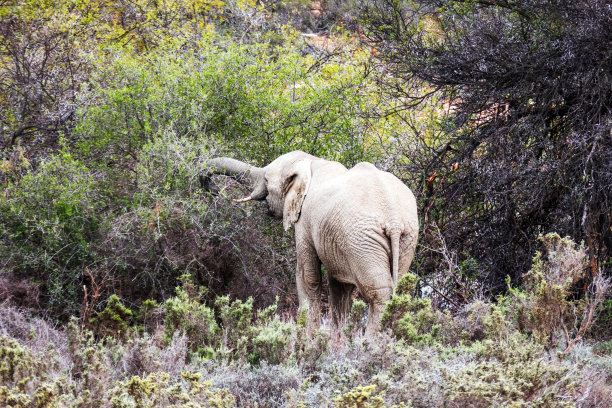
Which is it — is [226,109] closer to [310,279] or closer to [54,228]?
[54,228]

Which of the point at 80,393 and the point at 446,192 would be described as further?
the point at 446,192

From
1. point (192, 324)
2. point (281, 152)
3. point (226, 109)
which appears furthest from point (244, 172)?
point (192, 324)

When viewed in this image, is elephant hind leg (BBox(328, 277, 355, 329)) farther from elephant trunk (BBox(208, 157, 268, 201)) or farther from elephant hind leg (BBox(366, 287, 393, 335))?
elephant trunk (BBox(208, 157, 268, 201))

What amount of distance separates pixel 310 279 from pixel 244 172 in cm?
163

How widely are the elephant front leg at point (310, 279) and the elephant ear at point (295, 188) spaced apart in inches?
14.5

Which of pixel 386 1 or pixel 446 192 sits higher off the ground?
pixel 386 1

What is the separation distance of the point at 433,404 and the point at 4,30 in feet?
33.2

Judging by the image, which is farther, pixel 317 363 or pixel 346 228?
pixel 346 228

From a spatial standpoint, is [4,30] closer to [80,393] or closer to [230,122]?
[230,122]

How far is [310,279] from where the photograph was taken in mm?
7234

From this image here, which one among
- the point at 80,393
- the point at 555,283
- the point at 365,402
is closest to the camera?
the point at 365,402

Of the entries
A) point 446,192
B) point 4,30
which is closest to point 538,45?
point 446,192

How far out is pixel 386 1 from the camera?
415 inches

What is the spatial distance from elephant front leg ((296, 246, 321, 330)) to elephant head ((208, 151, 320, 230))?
15.2 inches
